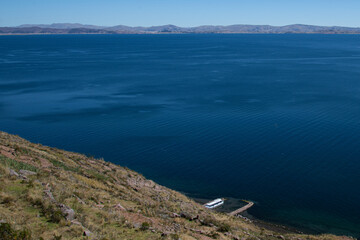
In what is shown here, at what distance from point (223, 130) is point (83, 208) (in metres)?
39.1

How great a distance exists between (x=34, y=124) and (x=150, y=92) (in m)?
30.0

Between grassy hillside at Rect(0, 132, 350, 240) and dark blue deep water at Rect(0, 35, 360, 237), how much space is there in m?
11.4

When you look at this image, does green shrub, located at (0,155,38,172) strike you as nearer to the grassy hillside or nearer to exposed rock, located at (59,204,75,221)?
the grassy hillside

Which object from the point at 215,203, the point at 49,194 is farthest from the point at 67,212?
the point at 215,203

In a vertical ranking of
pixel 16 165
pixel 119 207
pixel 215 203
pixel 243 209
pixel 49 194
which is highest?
pixel 49 194

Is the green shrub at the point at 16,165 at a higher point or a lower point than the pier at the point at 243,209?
higher

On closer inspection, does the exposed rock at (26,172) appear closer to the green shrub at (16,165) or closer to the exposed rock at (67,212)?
the green shrub at (16,165)

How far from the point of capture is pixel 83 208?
58.6 feet

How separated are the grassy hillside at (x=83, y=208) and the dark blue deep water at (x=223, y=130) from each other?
37.5 ft

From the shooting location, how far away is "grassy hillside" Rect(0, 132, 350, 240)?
14.8 m

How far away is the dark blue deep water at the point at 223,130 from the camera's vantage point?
37.1 metres

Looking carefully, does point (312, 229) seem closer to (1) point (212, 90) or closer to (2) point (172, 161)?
(2) point (172, 161)

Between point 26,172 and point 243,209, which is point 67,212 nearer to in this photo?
point 26,172

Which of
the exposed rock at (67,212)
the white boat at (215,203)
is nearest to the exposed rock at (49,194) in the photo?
the exposed rock at (67,212)
